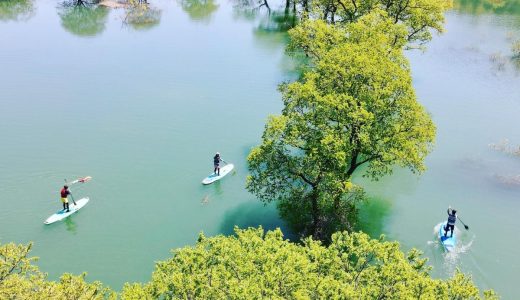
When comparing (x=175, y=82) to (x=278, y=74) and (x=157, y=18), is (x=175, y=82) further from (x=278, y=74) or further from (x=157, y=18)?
(x=157, y=18)

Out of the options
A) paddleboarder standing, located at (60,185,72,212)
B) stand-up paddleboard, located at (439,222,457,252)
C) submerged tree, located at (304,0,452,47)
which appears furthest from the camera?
submerged tree, located at (304,0,452,47)

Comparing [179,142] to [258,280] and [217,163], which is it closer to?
Result: [217,163]

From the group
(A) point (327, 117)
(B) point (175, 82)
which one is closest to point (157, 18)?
(B) point (175, 82)

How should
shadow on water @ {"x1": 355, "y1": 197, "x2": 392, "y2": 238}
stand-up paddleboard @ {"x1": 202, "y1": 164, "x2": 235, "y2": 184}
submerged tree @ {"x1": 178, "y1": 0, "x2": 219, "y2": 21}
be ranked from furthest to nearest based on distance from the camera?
submerged tree @ {"x1": 178, "y1": 0, "x2": 219, "y2": 21} → stand-up paddleboard @ {"x1": 202, "y1": 164, "x2": 235, "y2": 184} → shadow on water @ {"x1": 355, "y1": 197, "x2": 392, "y2": 238}

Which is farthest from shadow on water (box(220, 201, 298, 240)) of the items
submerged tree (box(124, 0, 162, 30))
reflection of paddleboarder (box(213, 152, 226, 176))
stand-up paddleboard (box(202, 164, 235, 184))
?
submerged tree (box(124, 0, 162, 30))

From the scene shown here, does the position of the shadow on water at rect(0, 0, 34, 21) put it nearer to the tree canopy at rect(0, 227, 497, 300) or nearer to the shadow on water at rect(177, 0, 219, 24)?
the shadow on water at rect(177, 0, 219, 24)

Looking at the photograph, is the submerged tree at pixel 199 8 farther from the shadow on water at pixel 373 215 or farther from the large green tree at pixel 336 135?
the shadow on water at pixel 373 215
